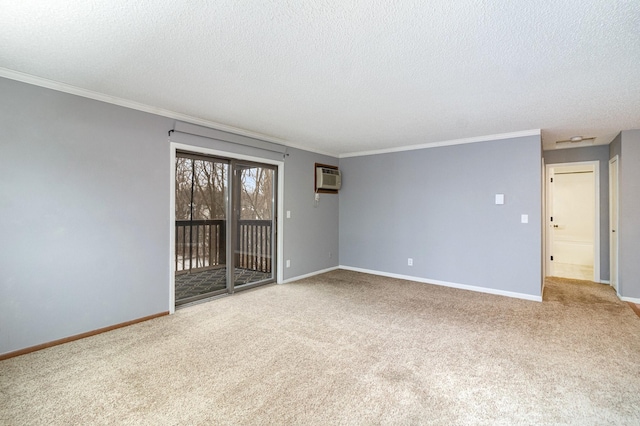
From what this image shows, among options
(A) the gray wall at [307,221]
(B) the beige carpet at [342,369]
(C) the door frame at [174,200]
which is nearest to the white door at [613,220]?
(B) the beige carpet at [342,369]

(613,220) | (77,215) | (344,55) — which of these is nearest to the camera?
(344,55)

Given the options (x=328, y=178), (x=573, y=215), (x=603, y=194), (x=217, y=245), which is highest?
(x=328, y=178)

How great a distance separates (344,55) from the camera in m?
2.19

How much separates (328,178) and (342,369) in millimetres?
3937

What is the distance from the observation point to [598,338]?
2939 mm

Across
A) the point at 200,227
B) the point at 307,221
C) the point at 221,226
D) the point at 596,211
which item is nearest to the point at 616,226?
the point at 596,211

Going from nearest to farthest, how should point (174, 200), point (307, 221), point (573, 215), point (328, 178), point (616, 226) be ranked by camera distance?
1. point (174, 200)
2. point (616, 226)
3. point (307, 221)
4. point (328, 178)
5. point (573, 215)

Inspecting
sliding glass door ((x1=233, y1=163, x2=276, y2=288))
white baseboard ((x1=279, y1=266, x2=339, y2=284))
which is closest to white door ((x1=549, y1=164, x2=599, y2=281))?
Result: white baseboard ((x1=279, y1=266, x2=339, y2=284))

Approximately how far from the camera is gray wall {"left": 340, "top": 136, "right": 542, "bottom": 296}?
4.33 m

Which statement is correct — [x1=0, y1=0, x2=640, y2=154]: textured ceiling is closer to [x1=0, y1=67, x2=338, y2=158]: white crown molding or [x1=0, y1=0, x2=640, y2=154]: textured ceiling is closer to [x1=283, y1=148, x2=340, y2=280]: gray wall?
[x1=0, y1=67, x2=338, y2=158]: white crown molding

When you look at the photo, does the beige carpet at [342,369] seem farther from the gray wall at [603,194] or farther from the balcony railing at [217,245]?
the gray wall at [603,194]

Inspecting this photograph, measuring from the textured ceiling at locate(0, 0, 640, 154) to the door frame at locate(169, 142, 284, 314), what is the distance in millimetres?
466

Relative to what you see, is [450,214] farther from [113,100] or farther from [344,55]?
[113,100]

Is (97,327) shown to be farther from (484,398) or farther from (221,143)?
(484,398)
